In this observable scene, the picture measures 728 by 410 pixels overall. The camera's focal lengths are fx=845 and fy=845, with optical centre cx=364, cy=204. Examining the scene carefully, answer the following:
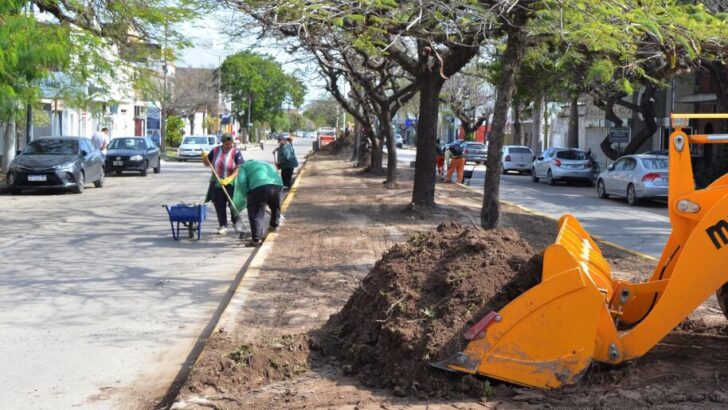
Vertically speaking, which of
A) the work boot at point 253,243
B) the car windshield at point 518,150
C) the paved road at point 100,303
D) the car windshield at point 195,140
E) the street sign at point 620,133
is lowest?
the paved road at point 100,303

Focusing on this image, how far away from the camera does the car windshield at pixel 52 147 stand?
2309cm

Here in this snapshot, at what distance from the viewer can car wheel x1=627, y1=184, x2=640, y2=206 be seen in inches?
889

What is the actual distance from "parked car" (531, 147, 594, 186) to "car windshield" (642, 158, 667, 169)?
300 inches

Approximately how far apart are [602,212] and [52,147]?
1479 cm

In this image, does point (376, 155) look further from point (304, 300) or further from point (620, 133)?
point (304, 300)

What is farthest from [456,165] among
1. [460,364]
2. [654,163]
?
[460,364]

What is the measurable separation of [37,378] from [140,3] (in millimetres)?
14819

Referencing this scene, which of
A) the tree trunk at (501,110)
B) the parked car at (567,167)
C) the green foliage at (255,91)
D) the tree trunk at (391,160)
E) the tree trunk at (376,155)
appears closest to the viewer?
the tree trunk at (501,110)

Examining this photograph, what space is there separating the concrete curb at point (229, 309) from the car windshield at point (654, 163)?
1360 cm

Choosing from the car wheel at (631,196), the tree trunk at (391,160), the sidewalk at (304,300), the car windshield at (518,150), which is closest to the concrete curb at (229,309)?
the sidewalk at (304,300)

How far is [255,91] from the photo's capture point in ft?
285

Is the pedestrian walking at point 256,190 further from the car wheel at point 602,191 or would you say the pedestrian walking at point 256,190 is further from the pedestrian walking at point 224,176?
the car wheel at point 602,191

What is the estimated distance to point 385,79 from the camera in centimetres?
2581

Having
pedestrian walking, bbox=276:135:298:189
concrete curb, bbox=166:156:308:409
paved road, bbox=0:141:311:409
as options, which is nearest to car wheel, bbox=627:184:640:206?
pedestrian walking, bbox=276:135:298:189
